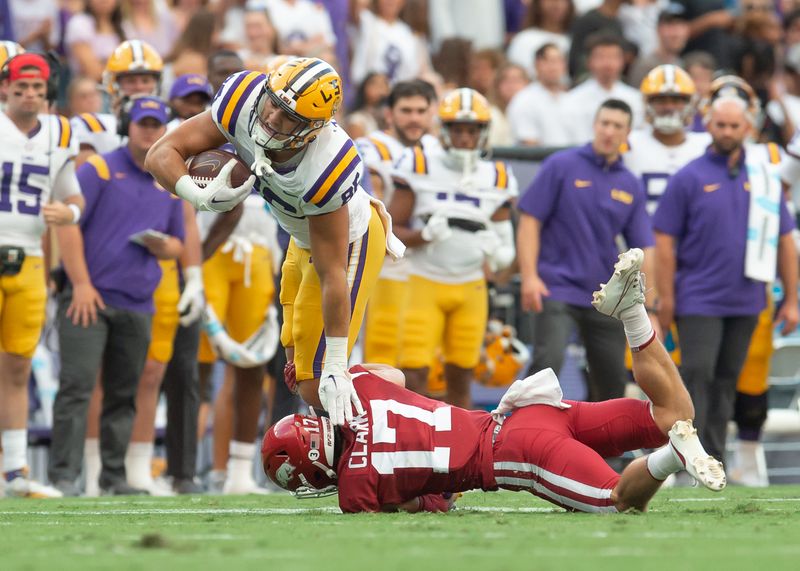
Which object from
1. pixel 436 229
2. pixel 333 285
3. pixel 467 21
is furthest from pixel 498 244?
pixel 467 21

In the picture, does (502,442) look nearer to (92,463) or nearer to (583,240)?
(583,240)

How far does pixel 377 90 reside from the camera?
11.0m

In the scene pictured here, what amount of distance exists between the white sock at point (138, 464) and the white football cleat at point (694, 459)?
3.80 m

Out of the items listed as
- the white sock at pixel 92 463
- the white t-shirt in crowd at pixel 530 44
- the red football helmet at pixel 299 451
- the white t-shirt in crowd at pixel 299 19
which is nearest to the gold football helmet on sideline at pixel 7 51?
the white sock at pixel 92 463

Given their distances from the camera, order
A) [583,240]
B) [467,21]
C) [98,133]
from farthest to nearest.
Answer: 1. [467,21]
2. [583,240]
3. [98,133]

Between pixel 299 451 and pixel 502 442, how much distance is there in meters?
0.70

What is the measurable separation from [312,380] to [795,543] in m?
2.29

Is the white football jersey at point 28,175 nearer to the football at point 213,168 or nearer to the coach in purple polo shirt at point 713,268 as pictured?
the football at point 213,168

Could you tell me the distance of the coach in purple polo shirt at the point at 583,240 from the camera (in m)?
8.47

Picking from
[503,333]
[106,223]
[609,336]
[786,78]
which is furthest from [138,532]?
[786,78]

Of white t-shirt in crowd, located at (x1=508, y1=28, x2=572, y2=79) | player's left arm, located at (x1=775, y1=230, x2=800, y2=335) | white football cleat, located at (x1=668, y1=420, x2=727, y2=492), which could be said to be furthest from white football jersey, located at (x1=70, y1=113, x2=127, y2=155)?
white t-shirt in crowd, located at (x1=508, y1=28, x2=572, y2=79)

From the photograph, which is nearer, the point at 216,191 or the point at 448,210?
the point at 216,191

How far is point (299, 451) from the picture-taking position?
536cm

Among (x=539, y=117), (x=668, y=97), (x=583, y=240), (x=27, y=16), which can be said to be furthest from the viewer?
(x=539, y=117)
